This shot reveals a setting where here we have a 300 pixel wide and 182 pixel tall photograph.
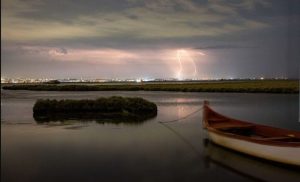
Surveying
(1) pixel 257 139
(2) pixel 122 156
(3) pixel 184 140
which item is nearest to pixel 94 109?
(3) pixel 184 140

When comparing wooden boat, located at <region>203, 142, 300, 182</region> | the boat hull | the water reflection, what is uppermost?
the boat hull

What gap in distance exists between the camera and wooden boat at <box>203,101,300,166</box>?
11.0 metres

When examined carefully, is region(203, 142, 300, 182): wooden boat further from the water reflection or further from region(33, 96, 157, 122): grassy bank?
region(33, 96, 157, 122): grassy bank

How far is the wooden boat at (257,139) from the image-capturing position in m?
11.0

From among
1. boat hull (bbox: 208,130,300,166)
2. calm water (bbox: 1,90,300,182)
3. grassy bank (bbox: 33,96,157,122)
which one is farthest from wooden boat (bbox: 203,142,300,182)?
grassy bank (bbox: 33,96,157,122)

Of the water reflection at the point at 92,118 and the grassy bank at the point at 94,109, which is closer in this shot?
the water reflection at the point at 92,118

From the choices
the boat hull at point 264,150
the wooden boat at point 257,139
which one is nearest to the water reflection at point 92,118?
the wooden boat at point 257,139

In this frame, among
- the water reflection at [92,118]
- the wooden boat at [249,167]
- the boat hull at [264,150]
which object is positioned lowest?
the wooden boat at [249,167]

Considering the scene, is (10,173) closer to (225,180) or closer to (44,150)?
(44,150)

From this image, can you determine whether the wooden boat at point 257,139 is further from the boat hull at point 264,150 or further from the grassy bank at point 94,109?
the grassy bank at point 94,109

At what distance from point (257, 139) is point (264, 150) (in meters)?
0.38

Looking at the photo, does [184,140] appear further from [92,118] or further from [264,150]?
[92,118]

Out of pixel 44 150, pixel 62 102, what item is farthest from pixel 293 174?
pixel 62 102

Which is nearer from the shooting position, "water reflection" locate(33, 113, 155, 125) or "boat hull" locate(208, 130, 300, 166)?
"boat hull" locate(208, 130, 300, 166)
